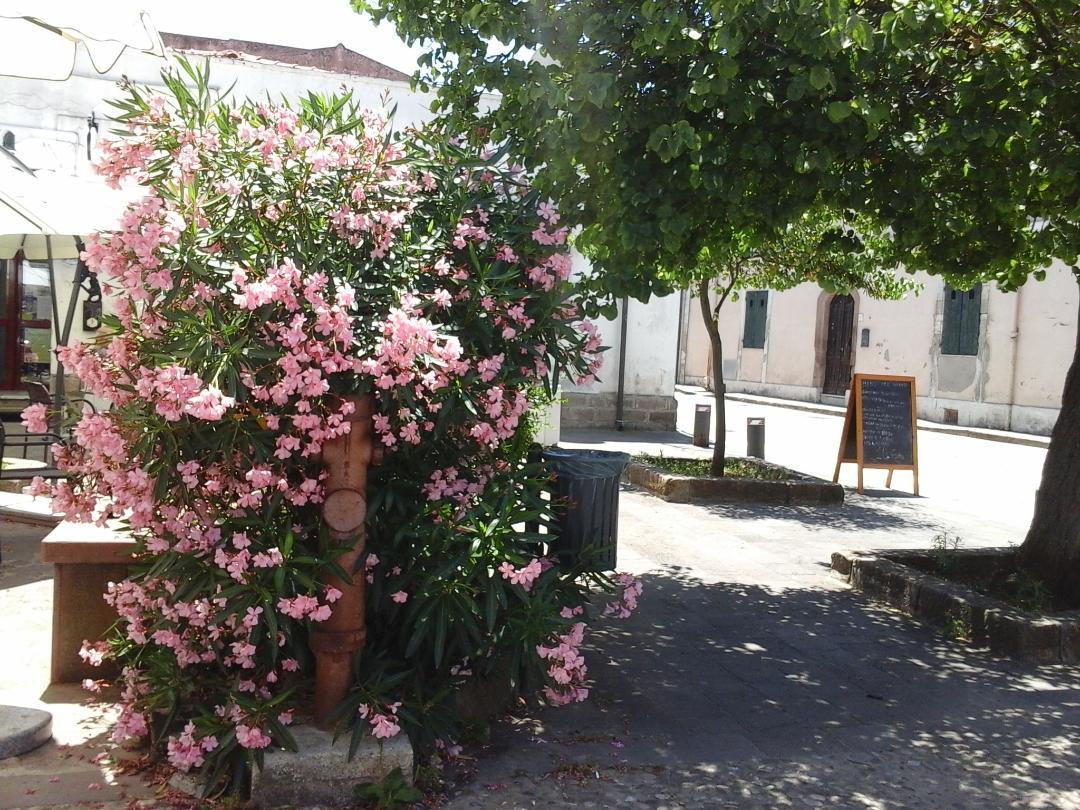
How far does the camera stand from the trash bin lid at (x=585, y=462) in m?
5.18

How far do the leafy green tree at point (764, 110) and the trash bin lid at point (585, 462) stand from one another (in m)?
0.89

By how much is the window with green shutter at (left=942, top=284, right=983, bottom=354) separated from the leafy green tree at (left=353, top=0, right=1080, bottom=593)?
1861 centimetres

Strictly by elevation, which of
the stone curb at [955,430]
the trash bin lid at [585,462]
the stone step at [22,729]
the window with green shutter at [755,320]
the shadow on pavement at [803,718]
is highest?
the window with green shutter at [755,320]

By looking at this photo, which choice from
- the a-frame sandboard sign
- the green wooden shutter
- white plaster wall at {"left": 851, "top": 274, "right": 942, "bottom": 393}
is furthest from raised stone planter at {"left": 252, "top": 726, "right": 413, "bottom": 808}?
white plaster wall at {"left": 851, "top": 274, "right": 942, "bottom": 393}

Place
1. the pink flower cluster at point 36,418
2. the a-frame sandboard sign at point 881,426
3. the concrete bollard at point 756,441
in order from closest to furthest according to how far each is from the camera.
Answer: the pink flower cluster at point 36,418
the a-frame sandboard sign at point 881,426
the concrete bollard at point 756,441

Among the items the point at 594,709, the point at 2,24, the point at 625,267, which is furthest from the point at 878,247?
the point at 2,24

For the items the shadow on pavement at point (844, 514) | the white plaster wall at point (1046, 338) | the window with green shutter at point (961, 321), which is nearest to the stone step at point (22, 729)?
the shadow on pavement at point (844, 514)

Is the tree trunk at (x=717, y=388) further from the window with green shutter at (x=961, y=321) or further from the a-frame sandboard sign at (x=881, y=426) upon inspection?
the window with green shutter at (x=961, y=321)

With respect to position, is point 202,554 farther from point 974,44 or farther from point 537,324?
point 974,44

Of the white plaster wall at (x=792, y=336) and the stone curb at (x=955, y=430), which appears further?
the white plaster wall at (x=792, y=336)

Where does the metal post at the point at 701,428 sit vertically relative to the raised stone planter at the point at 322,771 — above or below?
above

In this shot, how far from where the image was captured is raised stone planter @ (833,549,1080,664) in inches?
219

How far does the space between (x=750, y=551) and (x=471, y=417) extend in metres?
5.00

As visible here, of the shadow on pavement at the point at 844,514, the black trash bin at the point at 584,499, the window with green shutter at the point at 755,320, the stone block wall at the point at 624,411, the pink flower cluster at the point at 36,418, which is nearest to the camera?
the pink flower cluster at the point at 36,418
